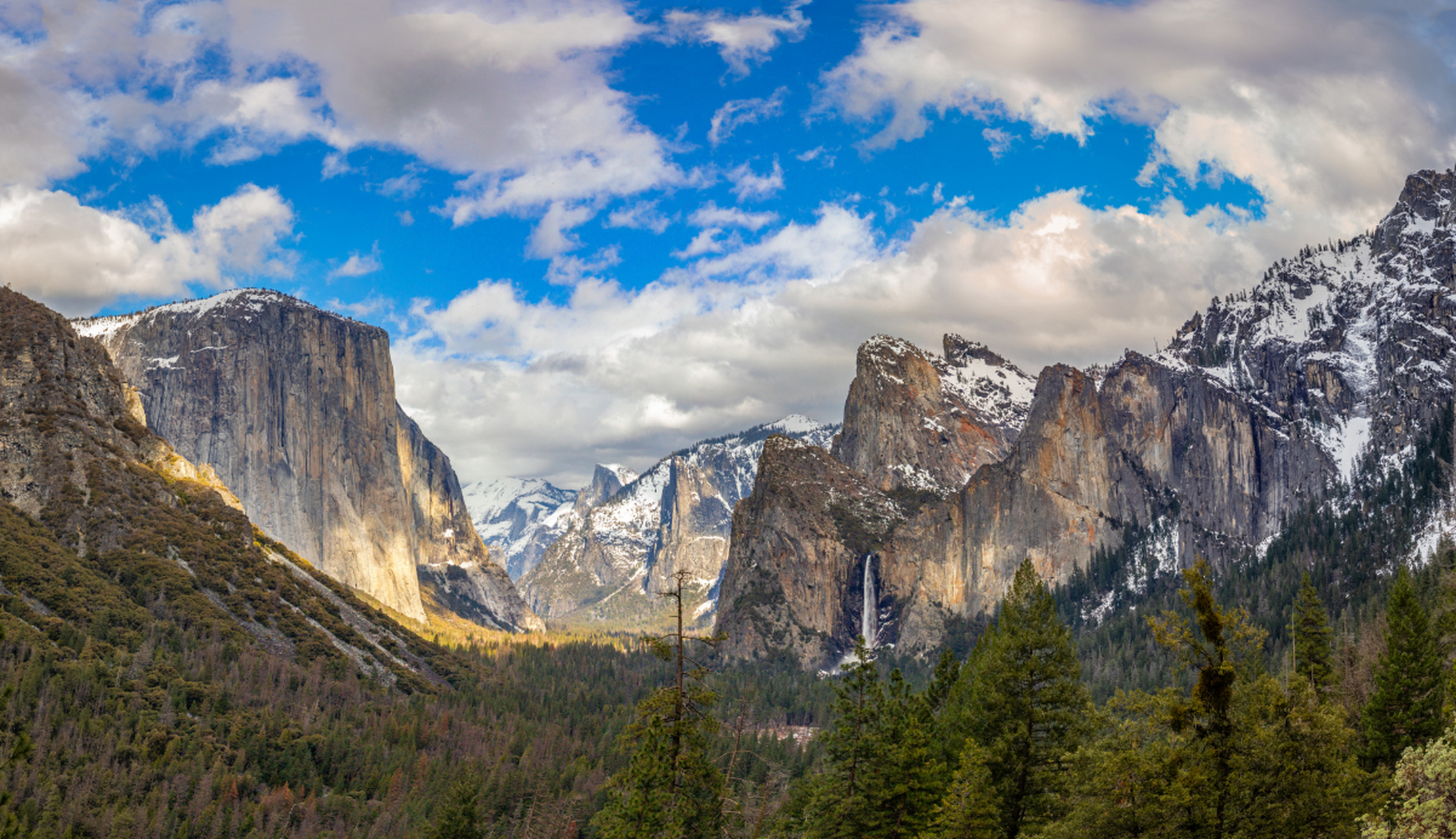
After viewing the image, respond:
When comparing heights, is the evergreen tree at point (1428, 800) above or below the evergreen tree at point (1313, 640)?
below

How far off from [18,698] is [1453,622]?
13735 centimetres

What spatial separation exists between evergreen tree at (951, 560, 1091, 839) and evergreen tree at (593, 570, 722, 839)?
509 inches

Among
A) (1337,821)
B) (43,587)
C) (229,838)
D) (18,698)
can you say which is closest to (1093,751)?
(1337,821)

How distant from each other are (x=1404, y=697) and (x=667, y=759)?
44.1 meters

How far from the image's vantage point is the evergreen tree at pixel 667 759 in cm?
3756

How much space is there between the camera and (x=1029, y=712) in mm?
43781

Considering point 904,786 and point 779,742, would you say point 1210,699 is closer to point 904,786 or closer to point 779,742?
point 904,786

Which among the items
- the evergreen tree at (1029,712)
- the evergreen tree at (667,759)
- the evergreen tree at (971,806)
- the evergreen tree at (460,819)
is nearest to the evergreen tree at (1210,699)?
the evergreen tree at (1029,712)

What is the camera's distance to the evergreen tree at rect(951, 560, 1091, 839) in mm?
42938

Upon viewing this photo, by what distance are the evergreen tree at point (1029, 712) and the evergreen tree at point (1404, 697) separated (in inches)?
897

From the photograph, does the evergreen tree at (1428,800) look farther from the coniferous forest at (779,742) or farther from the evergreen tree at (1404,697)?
the evergreen tree at (1404,697)

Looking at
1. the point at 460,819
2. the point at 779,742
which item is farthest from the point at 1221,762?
the point at 779,742

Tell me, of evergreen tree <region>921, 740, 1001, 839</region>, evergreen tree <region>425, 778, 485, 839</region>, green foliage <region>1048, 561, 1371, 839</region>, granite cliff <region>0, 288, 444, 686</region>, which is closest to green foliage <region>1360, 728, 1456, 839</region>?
green foliage <region>1048, 561, 1371, 839</region>

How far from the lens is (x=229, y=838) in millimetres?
104500
